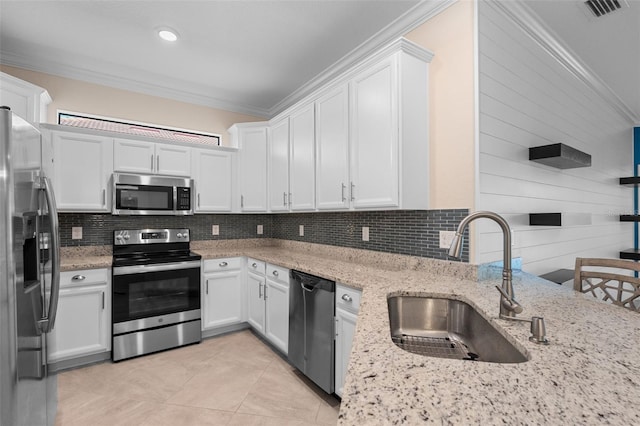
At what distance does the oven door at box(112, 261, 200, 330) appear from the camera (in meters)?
2.74

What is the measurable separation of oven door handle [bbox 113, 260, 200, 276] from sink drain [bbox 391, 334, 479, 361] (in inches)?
92.9

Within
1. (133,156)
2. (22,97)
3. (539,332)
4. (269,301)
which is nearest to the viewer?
(539,332)

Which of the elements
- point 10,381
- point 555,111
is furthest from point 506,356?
point 555,111

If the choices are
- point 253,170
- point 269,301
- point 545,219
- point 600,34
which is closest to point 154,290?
point 269,301

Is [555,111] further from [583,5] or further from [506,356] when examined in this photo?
[506,356]

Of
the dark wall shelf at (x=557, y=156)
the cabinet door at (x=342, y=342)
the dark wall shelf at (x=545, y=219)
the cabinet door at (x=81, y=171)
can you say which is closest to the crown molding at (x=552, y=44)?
the dark wall shelf at (x=557, y=156)

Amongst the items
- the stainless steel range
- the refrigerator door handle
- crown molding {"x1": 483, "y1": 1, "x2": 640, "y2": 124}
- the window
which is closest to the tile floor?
the stainless steel range

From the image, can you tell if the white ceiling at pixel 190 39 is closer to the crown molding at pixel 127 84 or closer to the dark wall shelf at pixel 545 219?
the crown molding at pixel 127 84

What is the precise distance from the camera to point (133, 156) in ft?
10.3

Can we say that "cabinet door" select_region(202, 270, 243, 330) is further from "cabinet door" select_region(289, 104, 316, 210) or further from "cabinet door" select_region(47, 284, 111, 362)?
"cabinet door" select_region(289, 104, 316, 210)

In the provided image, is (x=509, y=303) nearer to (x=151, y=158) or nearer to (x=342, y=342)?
(x=342, y=342)

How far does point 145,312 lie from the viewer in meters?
2.85

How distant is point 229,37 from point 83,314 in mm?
2707

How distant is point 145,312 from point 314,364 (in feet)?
5.63
